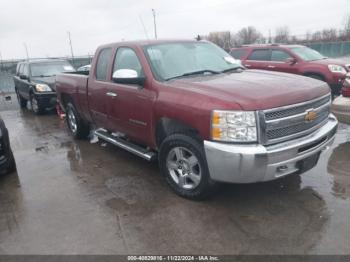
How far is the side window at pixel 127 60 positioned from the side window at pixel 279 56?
6770 millimetres

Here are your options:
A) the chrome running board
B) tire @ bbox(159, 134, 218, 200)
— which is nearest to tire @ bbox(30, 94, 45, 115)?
the chrome running board

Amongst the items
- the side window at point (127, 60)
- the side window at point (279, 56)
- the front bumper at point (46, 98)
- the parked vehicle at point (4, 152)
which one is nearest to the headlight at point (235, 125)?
the side window at point (127, 60)

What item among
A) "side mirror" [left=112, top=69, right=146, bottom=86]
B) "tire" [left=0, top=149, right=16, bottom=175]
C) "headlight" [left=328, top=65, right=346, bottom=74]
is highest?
"side mirror" [left=112, top=69, right=146, bottom=86]

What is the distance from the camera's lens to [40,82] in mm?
9930

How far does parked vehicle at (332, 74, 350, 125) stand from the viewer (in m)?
5.10

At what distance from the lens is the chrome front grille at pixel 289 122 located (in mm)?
3170

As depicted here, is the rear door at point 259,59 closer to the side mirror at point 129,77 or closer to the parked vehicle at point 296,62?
the parked vehicle at point 296,62

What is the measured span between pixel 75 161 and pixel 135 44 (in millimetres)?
2317

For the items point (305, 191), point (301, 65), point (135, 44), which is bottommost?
point (305, 191)

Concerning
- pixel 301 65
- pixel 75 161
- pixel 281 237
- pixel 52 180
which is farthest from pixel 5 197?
pixel 301 65

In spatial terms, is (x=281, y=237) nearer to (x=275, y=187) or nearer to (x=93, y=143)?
(x=275, y=187)

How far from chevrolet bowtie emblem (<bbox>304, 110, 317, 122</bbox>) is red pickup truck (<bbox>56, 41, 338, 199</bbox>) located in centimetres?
1

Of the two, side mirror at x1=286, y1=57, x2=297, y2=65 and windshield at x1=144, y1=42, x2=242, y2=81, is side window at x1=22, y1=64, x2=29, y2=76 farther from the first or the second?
side mirror at x1=286, y1=57, x2=297, y2=65

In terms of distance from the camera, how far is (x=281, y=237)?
10.1 feet
